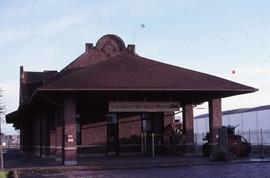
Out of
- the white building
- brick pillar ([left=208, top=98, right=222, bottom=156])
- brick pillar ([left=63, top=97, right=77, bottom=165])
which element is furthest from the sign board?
the white building

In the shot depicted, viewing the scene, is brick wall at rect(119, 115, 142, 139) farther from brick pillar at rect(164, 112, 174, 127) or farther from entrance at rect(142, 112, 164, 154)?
brick pillar at rect(164, 112, 174, 127)

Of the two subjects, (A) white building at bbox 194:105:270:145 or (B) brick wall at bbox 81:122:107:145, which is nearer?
(B) brick wall at bbox 81:122:107:145

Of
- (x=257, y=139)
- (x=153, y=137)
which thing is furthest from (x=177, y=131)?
(x=257, y=139)

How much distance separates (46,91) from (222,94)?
9.89m

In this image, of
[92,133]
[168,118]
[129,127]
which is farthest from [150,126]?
[92,133]

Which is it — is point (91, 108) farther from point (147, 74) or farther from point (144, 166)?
point (144, 166)

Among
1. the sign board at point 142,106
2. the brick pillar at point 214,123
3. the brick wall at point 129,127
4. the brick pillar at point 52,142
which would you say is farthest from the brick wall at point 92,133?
the brick pillar at point 214,123

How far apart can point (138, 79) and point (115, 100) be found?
11.9 feet

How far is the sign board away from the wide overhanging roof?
1.84 metres

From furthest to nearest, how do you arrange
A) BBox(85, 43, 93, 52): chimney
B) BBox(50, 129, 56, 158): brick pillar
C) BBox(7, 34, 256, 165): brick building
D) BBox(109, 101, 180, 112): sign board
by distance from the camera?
BBox(85, 43, 93, 52): chimney
BBox(50, 129, 56, 158): brick pillar
BBox(109, 101, 180, 112): sign board
BBox(7, 34, 256, 165): brick building

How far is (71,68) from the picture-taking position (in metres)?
42.9

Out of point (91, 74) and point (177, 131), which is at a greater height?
point (91, 74)

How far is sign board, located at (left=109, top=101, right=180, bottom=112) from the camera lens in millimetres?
32875

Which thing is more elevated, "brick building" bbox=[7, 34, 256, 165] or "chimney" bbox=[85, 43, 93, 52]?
"chimney" bbox=[85, 43, 93, 52]
